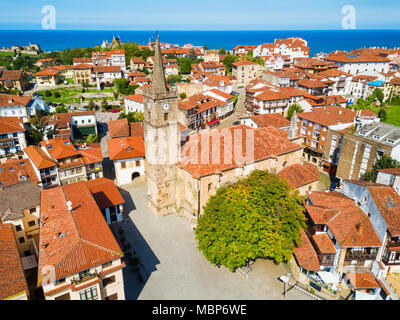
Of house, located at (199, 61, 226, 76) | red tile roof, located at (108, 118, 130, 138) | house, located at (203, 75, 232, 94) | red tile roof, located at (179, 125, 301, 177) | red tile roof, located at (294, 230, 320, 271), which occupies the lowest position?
red tile roof, located at (294, 230, 320, 271)

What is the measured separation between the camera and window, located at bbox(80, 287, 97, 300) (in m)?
26.1

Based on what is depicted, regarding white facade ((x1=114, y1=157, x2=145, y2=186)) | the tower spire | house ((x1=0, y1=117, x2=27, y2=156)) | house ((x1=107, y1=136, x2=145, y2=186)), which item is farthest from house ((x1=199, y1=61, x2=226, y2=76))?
the tower spire

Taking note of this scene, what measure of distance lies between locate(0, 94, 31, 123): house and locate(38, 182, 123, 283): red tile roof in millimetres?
58131

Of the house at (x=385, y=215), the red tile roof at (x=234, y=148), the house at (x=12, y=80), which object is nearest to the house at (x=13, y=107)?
the house at (x=12, y=80)

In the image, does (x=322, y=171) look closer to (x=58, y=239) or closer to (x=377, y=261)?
(x=377, y=261)

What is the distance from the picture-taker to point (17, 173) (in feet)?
151

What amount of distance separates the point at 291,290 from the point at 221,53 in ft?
544

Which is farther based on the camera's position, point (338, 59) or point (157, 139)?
point (338, 59)

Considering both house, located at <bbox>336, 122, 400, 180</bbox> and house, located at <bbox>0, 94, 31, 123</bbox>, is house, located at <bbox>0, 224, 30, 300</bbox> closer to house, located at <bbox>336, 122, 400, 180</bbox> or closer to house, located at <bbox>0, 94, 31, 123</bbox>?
house, located at <bbox>336, 122, 400, 180</bbox>

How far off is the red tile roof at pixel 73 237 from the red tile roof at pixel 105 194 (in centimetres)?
725

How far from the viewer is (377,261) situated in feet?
108

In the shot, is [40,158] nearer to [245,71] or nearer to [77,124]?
[77,124]

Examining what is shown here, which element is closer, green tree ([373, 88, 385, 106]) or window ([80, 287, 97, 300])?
window ([80, 287, 97, 300])
